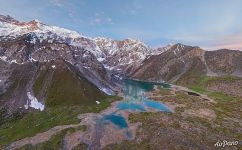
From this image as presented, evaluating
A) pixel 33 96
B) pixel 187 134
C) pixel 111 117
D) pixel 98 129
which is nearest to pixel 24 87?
pixel 33 96

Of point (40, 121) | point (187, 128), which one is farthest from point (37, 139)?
point (187, 128)

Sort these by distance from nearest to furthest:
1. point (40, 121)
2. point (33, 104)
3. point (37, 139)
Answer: point (37, 139) < point (40, 121) < point (33, 104)

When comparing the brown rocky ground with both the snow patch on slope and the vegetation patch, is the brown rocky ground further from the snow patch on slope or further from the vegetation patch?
the snow patch on slope

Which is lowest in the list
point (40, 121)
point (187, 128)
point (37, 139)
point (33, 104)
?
point (37, 139)

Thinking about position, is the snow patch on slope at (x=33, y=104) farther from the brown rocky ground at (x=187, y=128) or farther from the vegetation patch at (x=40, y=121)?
the brown rocky ground at (x=187, y=128)

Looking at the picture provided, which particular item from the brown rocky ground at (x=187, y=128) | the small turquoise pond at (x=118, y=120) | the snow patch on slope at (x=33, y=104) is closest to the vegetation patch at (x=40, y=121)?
the snow patch on slope at (x=33, y=104)

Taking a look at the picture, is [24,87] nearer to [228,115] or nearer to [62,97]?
[62,97]

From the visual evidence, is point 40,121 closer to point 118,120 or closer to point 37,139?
point 37,139

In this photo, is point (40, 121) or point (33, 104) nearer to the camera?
point (40, 121)

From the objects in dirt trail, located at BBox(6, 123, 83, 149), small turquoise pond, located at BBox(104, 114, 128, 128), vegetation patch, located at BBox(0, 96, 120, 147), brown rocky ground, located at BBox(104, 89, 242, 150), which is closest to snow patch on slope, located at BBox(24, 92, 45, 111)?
vegetation patch, located at BBox(0, 96, 120, 147)

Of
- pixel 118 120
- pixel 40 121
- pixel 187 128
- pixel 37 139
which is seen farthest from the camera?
pixel 40 121

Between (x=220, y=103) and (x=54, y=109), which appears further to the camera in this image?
(x=220, y=103)
